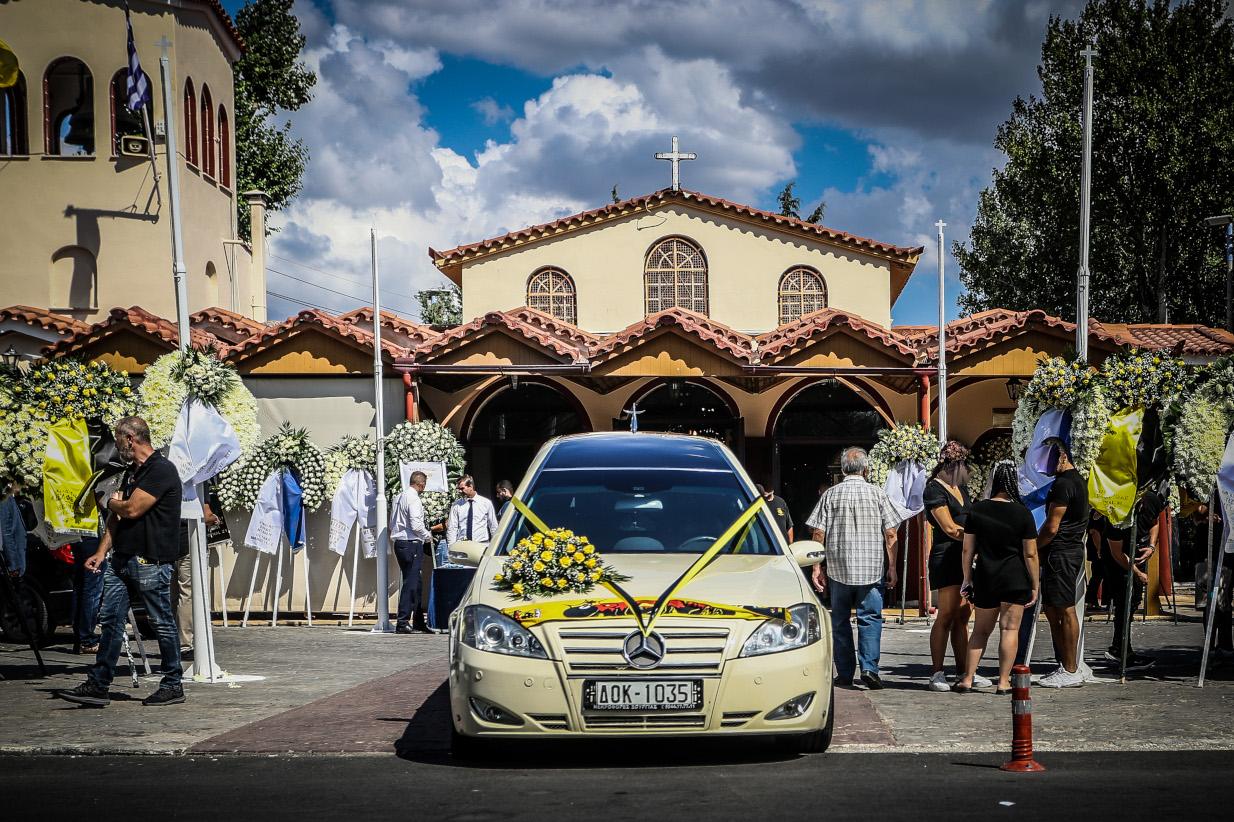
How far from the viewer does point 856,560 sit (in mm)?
9727

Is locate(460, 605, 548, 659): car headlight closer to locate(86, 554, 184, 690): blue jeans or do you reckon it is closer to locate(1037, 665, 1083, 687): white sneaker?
locate(86, 554, 184, 690): blue jeans

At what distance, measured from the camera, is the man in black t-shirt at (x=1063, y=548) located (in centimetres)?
930

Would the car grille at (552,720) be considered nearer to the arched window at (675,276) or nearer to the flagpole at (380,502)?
the flagpole at (380,502)

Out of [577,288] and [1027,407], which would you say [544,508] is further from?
[577,288]

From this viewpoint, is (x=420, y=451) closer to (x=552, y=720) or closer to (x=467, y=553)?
(x=467, y=553)

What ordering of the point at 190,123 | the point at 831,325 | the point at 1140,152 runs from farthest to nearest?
the point at 1140,152 → the point at 190,123 → the point at 831,325

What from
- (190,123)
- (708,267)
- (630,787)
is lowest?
(630,787)

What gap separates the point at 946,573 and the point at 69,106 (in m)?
21.8

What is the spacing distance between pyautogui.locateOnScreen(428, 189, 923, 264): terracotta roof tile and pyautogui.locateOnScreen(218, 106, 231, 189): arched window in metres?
6.72

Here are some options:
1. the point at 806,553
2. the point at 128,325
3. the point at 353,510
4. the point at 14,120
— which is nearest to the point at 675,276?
the point at 353,510

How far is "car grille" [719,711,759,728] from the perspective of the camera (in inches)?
246

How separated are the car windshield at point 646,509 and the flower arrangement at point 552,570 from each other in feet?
1.97

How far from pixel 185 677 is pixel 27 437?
2501 millimetres

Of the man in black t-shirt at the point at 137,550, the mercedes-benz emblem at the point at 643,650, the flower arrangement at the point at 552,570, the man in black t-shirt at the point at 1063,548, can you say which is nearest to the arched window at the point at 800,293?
the man in black t-shirt at the point at 1063,548
